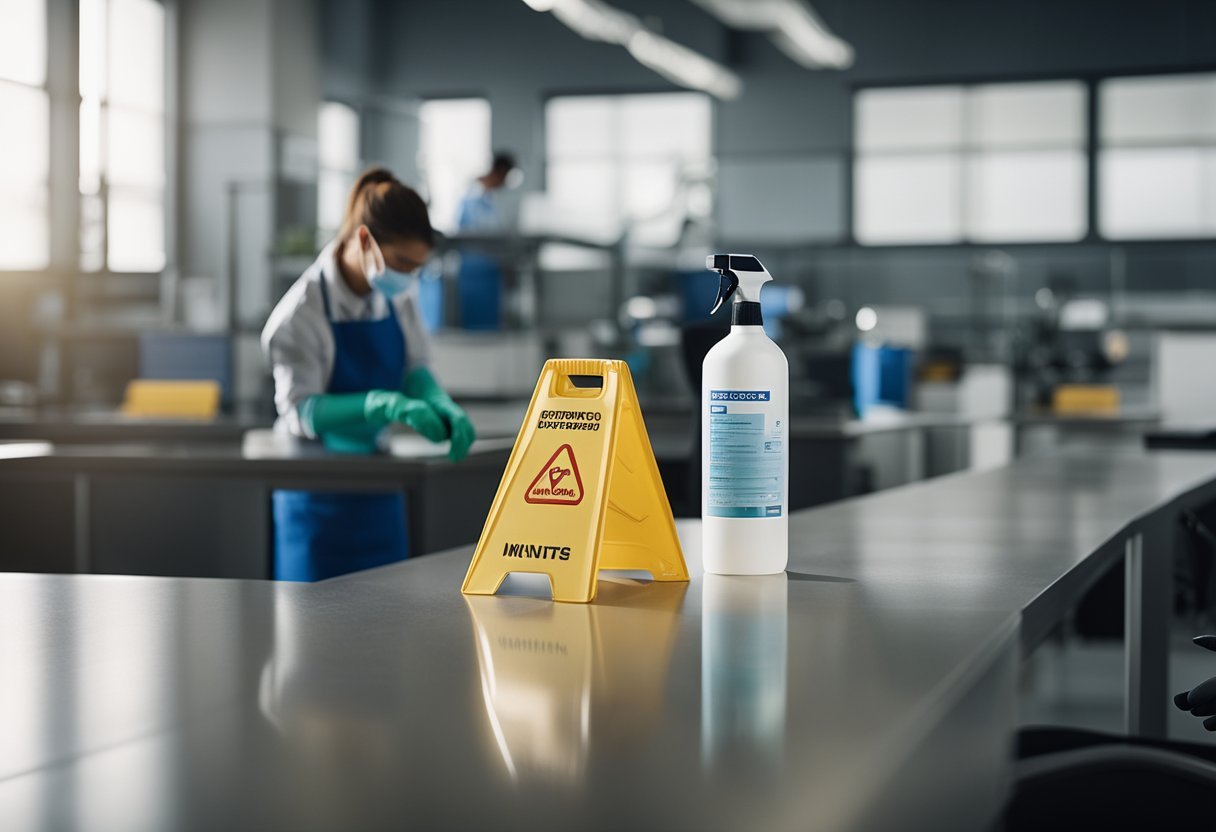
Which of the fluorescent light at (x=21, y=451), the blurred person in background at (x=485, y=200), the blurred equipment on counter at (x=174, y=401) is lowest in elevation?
the fluorescent light at (x=21, y=451)

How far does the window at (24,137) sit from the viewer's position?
31.1 feet

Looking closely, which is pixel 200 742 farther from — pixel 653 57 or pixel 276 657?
pixel 653 57

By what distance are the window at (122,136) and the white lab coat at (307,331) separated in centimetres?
829

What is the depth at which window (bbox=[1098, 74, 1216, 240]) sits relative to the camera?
1184cm

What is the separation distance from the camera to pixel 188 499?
2721mm

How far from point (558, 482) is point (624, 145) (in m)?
12.5

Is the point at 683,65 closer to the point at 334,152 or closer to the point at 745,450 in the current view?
the point at 334,152

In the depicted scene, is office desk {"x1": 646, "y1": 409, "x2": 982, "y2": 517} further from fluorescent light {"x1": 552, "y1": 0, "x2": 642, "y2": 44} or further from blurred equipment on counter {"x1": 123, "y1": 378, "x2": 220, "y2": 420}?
fluorescent light {"x1": 552, "y1": 0, "x2": 642, "y2": 44}

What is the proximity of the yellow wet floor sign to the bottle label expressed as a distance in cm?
6

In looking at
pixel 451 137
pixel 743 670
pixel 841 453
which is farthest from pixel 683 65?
pixel 743 670

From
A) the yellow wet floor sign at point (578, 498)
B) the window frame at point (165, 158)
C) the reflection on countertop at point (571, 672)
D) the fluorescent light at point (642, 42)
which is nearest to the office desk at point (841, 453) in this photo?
the yellow wet floor sign at point (578, 498)

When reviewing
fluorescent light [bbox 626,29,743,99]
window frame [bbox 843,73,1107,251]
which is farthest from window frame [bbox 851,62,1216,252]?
fluorescent light [bbox 626,29,743,99]

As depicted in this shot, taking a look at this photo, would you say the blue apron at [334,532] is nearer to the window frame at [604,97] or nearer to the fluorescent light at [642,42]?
the fluorescent light at [642,42]

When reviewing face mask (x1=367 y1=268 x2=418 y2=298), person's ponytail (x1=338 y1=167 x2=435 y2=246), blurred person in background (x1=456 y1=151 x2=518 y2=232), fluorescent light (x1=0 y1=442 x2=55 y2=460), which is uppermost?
blurred person in background (x1=456 y1=151 x2=518 y2=232)
